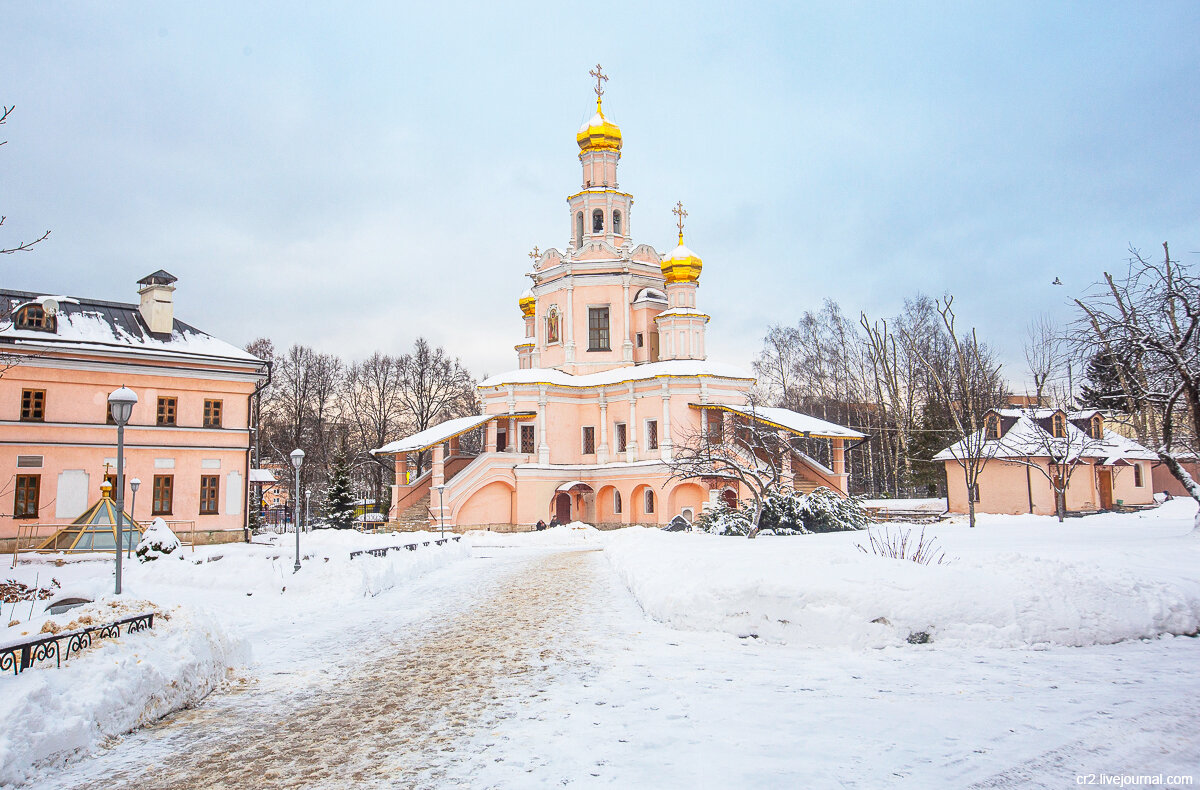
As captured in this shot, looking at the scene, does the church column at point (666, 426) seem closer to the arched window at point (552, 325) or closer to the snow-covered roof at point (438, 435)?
the snow-covered roof at point (438, 435)

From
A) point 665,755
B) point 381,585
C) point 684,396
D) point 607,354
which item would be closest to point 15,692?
point 665,755

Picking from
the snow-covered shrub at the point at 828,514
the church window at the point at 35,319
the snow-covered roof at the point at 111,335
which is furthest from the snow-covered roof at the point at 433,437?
the snow-covered shrub at the point at 828,514

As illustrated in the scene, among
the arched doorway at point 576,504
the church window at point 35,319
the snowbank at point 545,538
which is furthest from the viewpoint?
the arched doorway at point 576,504

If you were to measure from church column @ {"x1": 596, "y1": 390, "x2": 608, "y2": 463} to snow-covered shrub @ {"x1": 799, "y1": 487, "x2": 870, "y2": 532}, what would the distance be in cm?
1650

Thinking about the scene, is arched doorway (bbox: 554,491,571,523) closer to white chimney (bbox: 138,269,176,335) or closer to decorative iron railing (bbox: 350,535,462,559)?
decorative iron railing (bbox: 350,535,462,559)

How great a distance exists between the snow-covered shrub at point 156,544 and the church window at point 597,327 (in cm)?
2726

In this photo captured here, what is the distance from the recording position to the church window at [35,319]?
91.1 feet

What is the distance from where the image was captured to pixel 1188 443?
22.8 metres

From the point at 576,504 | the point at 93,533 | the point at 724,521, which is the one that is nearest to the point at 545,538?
the point at 576,504

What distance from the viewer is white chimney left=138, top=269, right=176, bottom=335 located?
30500 millimetres

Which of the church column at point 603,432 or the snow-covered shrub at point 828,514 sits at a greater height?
the church column at point 603,432

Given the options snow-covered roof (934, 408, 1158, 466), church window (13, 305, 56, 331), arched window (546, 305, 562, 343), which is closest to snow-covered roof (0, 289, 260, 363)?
church window (13, 305, 56, 331)

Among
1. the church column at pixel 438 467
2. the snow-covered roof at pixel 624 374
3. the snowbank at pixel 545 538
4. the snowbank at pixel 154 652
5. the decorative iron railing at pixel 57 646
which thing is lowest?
the snowbank at pixel 545 538

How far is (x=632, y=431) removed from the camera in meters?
39.7
